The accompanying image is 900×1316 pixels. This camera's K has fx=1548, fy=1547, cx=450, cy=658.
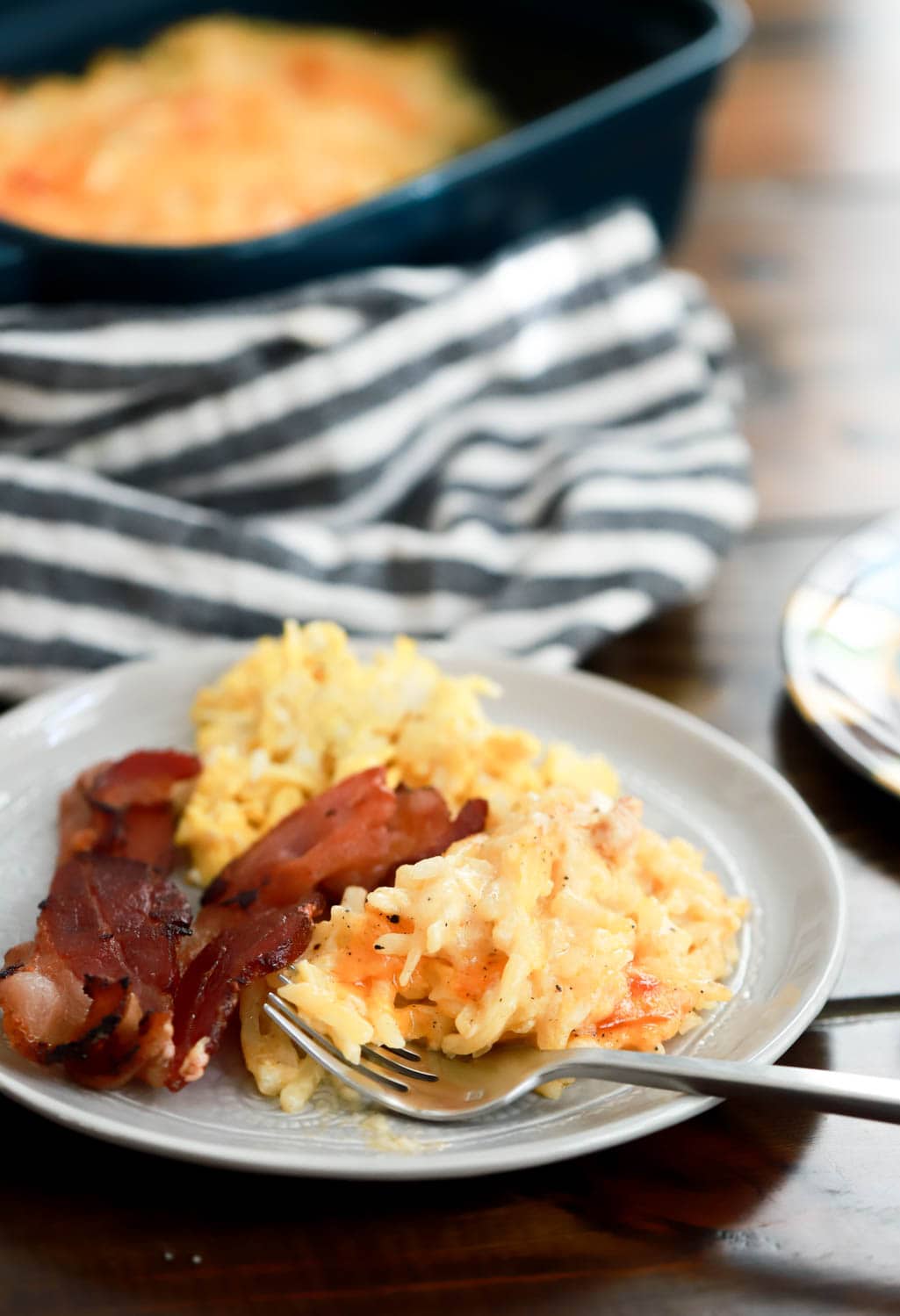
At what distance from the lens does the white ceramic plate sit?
917mm

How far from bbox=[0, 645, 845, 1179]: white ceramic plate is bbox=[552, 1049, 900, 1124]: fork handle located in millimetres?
21

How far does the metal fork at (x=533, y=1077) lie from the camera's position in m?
0.90

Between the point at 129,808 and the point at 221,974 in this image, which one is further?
the point at 129,808

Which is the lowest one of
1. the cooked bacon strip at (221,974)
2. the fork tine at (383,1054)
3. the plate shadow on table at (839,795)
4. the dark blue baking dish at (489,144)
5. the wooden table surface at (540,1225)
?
the plate shadow on table at (839,795)

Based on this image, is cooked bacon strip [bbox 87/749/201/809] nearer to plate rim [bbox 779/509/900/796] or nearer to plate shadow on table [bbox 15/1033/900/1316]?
plate shadow on table [bbox 15/1033/900/1316]

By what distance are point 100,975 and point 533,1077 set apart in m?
0.29

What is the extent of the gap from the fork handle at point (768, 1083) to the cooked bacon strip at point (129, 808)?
44 centimetres

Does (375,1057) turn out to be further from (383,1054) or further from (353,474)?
(353,474)

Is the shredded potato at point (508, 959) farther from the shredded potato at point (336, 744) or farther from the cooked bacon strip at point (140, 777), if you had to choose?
the cooked bacon strip at point (140, 777)

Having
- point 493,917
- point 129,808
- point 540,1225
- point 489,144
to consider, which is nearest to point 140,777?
point 129,808

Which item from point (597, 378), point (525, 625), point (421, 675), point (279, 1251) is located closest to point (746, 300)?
point (597, 378)

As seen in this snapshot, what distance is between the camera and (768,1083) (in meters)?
0.90

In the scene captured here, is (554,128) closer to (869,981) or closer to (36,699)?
(36,699)

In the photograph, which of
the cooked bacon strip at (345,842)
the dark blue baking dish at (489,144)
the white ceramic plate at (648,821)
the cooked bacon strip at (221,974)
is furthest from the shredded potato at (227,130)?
the cooked bacon strip at (221,974)
